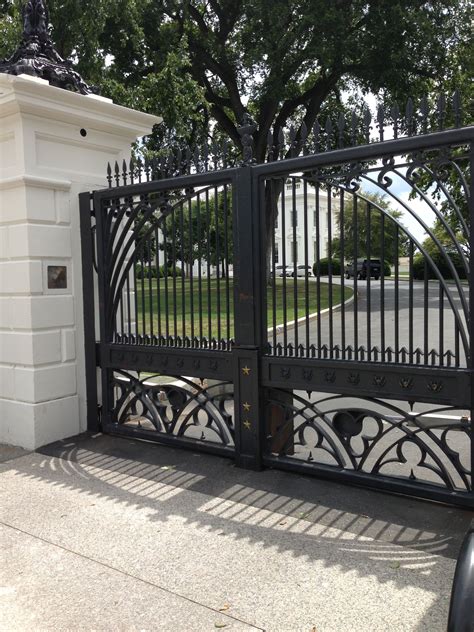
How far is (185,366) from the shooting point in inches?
206

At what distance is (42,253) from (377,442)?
11.5 ft

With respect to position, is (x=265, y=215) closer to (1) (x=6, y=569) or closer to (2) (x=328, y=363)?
(2) (x=328, y=363)

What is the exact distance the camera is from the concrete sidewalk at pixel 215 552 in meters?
2.86

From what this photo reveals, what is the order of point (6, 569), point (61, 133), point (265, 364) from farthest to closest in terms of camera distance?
point (61, 133), point (265, 364), point (6, 569)

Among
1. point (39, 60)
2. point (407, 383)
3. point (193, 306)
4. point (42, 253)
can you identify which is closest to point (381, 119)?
point (407, 383)

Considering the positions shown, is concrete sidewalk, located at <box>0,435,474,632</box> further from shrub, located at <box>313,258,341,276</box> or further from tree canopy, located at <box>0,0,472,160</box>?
tree canopy, located at <box>0,0,472,160</box>

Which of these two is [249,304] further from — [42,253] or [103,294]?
[42,253]

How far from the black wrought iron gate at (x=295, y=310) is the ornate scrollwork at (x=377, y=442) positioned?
16 mm

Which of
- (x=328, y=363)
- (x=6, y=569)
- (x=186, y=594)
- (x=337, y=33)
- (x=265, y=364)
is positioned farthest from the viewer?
(x=337, y=33)

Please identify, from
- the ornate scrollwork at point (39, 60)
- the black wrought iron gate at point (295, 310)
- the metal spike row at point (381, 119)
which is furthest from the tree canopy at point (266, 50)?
the metal spike row at point (381, 119)

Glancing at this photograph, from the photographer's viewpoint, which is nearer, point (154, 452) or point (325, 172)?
point (325, 172)

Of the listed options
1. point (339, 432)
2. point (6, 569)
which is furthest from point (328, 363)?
point (6, 569)

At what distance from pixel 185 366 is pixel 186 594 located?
2403 mm

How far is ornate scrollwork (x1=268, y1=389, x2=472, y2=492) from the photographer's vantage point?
400 centimetres
